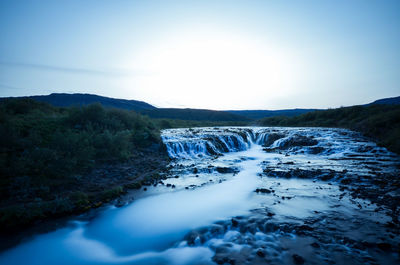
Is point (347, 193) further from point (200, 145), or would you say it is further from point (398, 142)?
point (200, 145)

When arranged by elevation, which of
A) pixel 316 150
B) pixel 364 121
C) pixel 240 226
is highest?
pixel 364 121

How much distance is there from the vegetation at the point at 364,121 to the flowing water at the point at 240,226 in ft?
26.1

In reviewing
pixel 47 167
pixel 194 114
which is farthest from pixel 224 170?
pixel 194 114

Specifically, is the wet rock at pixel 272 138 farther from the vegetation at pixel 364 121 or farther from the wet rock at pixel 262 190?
the wet rock at pixel 262 190

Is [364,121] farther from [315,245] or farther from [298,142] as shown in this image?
[315,245]

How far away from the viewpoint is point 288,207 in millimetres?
6352

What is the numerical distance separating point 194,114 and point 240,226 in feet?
252

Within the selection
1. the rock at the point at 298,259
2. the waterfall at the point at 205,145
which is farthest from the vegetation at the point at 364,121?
the rock at the point at 298,259

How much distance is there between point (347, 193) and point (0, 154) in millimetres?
13040

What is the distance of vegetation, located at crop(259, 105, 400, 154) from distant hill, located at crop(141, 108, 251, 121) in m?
34.6

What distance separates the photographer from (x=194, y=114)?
81438mm

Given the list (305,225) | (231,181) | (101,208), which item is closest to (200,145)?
(231,181)

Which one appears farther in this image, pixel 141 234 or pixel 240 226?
pixel 141 234

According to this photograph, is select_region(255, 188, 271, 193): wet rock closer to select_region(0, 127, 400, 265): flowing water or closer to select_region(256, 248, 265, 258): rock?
select_region(0, 127, 400, 265): flowing water
